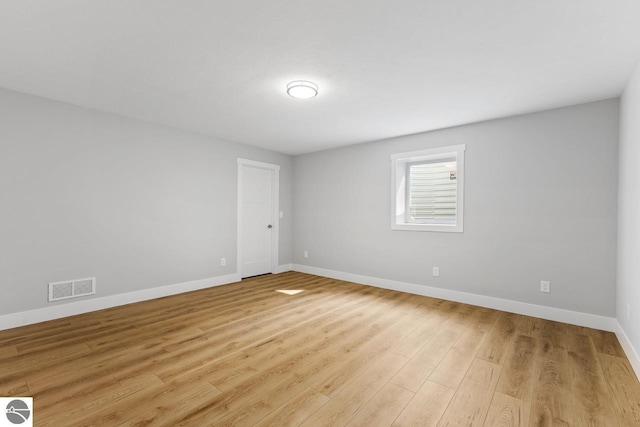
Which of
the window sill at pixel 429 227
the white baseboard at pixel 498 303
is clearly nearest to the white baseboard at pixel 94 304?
the white baseboard at pixel 498 303

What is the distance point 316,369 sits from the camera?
2.20 m

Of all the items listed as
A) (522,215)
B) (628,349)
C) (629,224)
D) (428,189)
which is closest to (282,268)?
(428,189)

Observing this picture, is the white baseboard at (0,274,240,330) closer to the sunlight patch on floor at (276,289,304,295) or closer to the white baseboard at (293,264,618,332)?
the sunlight patch on floor at (276,289,304,295)

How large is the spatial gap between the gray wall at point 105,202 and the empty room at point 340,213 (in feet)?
0.08

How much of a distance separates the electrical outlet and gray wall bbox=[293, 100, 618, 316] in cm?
5

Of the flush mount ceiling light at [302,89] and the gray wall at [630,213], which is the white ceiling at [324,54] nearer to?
the flush mount ceiling light at [302,89]

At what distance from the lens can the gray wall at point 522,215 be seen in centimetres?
306

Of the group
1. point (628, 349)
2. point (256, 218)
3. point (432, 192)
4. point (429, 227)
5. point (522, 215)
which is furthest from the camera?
point (256, 218)

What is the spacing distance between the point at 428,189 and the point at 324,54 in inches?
115

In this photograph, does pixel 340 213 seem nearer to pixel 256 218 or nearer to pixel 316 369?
pixel 256 218

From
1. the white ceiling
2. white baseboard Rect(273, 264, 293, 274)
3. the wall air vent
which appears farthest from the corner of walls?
the wall air vent

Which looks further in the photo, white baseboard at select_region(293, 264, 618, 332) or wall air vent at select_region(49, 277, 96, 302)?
wall air vent at select_region(49, 277, 96, 302)

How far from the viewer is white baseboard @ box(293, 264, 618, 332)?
→ 3.05m

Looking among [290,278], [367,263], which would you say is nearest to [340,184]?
[367,263]
